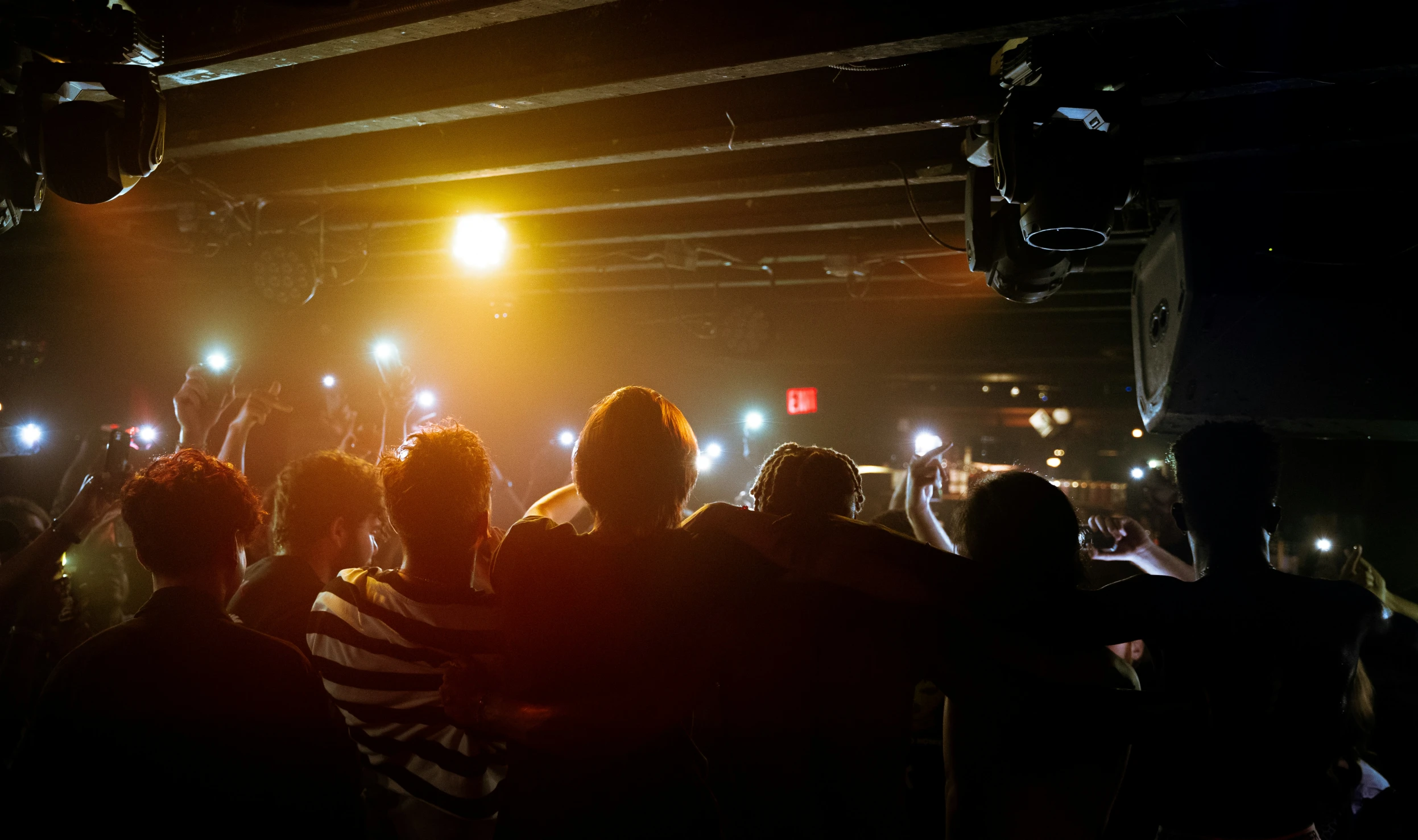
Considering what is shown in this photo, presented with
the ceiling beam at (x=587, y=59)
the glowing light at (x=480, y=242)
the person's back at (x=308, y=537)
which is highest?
the ceiling beam at (x=587, y=59)

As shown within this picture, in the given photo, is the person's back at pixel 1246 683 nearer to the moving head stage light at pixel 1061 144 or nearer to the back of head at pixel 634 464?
the back of head at pixel 634 464

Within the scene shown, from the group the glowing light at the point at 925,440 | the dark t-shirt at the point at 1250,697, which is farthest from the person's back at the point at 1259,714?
the glowing light at the point at 925,440

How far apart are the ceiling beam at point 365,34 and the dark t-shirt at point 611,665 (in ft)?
6.95

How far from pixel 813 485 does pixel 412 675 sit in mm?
1268

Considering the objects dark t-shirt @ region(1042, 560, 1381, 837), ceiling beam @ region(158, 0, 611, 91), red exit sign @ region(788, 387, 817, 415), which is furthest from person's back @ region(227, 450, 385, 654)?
red exit sign @ region(788, 387, 817, 415)

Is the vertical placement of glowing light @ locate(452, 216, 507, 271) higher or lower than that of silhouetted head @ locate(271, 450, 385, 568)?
higher

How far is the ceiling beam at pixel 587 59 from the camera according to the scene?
245 centimetres

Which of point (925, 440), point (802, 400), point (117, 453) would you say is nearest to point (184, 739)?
point (117, 453)

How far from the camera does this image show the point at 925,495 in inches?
108

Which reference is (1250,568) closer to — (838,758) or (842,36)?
(838,758)

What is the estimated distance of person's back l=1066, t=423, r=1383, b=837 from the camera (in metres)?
1.74

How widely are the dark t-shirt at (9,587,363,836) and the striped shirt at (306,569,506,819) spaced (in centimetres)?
15

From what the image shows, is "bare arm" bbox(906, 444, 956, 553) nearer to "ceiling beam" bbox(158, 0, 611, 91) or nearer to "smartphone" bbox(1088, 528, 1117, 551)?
"smartphone" bbox(1088, 528, 1117, 551)

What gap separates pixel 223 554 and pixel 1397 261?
5.01m
